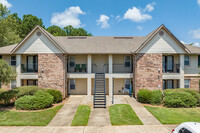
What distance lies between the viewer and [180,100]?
A: 1297cm

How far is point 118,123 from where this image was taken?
959 cm

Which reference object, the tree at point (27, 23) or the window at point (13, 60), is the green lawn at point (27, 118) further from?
the tree at point (27, 23)

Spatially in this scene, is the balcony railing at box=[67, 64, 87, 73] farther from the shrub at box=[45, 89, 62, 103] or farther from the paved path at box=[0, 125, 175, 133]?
the paved path at box=[0, 125, 175, 133]

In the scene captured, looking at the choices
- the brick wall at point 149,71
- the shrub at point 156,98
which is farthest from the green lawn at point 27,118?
the brick wall at point 149,71

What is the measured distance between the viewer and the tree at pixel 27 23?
39128 millimetres

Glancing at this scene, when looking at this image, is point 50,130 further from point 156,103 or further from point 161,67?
point 161,67

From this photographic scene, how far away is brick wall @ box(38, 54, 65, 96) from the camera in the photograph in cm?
1592

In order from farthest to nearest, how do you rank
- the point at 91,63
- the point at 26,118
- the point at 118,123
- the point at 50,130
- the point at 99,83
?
the point at 91,63 < the point at 99,83 < the point at 26,118 < the point at 118,123 < the point at 50,130

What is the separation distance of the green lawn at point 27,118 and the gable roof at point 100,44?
7.68m

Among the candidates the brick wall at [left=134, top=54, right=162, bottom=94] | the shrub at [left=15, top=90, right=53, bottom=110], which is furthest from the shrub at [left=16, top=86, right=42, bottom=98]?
the brick wall at [left=134, top=54, right=162, bottom=94]

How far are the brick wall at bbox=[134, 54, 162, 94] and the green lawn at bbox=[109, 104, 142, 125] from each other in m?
4.48

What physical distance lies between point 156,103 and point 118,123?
21.5 feet

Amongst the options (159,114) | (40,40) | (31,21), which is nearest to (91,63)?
(40,40)

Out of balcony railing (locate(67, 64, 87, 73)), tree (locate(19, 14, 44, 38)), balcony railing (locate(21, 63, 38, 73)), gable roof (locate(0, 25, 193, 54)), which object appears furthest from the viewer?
tree (locate(19, 14, 44, 38))
